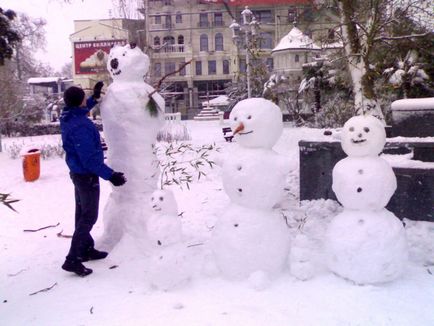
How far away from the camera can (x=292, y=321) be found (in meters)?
3.18

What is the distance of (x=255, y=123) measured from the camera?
149 inches

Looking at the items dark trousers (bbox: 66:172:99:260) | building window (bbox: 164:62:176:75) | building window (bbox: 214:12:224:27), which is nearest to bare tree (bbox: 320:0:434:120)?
dark trousers (bbox: 66:172:99:260)

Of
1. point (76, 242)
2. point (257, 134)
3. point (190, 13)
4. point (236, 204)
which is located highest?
point (190, 13)

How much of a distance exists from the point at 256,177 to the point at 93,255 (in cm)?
205

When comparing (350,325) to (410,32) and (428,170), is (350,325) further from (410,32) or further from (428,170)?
(410,32)

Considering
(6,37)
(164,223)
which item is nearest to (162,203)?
(164,223)

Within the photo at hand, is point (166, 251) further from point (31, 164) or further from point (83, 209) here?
point (31, 164)

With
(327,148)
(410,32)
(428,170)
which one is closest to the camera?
(428,170)

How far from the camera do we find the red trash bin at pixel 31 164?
28.6ft

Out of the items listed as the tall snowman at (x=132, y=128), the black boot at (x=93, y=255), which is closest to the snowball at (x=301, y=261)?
the tall snowman at (x=132, y=128)

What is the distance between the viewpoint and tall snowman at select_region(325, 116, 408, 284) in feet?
11.7

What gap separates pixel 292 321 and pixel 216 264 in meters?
1.00

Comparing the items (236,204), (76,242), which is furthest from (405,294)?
(76,242)

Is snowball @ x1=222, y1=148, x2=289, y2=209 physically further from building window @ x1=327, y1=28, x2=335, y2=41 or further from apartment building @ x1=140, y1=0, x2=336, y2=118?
apartment building @ x1=140, y1=0, x2=336, y2=118
